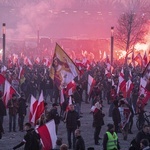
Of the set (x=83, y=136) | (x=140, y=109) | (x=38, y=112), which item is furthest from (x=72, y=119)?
(x=140, y=109)

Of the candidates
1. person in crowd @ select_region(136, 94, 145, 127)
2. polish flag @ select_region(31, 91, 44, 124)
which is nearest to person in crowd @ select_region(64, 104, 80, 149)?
polish flag @ select_region(31, 91, 44, 124)

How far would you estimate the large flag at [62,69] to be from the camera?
2230 centimetres

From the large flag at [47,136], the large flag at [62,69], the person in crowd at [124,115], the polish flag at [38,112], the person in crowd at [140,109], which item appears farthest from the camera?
the large flag at [62,69]

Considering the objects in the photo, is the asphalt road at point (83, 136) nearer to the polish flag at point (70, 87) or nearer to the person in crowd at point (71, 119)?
the person in crowd at point (71, 119)

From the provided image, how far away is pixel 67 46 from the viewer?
75688 mm

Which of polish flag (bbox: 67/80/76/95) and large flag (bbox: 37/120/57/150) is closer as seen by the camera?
large flag (bbox: 37/120/57/150)

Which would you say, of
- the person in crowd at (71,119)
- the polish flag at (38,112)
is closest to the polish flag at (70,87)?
the person in crowd at (71,119)

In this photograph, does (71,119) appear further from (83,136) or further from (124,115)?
(124,115)

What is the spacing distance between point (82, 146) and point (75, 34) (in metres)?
93.4

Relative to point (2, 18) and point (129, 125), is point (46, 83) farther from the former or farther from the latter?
point (2, 18)

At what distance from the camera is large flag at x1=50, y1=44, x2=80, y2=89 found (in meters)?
22.3

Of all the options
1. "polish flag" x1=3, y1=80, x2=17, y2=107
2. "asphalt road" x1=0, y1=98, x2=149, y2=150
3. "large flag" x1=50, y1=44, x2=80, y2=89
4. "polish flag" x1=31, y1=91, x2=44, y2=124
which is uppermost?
"large flag" x1=50, y1=44, x2=80, y2=89

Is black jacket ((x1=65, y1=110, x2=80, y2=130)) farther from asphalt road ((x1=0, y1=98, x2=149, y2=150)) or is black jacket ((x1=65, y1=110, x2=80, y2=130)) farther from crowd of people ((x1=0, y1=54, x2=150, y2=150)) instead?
asphalt road ((x1=0, y1=98, x2=149, y2=150))

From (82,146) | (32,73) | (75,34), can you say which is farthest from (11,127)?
(75,34)
